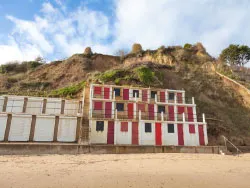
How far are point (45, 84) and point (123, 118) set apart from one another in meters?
20.1

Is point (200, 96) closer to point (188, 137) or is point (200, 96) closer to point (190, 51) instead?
point (188, 137)

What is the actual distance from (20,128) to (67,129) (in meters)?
4.73

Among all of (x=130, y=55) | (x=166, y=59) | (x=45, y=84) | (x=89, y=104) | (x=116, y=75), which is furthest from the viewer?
(x=130, y=55)

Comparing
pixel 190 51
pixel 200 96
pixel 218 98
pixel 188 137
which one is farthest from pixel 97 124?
pixel 190 51

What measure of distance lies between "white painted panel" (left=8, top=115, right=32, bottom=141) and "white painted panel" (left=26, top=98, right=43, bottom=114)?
13.8 ft

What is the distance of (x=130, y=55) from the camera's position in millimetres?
49281

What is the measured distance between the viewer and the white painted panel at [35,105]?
84.4 feet

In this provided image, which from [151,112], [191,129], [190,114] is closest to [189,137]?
[191,129]

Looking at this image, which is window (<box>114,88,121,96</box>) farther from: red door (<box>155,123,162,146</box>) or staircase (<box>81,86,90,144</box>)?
red door (<box>155,123,162,146</box>)

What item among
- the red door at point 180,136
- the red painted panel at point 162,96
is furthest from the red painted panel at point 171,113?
the red door at point 180,136

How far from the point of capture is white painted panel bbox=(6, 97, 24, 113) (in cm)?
2538

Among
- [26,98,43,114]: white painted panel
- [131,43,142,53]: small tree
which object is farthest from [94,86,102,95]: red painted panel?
[131,43,142,53]: small tree

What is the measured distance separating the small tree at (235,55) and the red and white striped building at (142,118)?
27.2 meters

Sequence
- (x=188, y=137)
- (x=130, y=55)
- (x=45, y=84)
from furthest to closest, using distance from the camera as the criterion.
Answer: (x=130, y=55), (x=45, y=84), (x=188, y=137)
